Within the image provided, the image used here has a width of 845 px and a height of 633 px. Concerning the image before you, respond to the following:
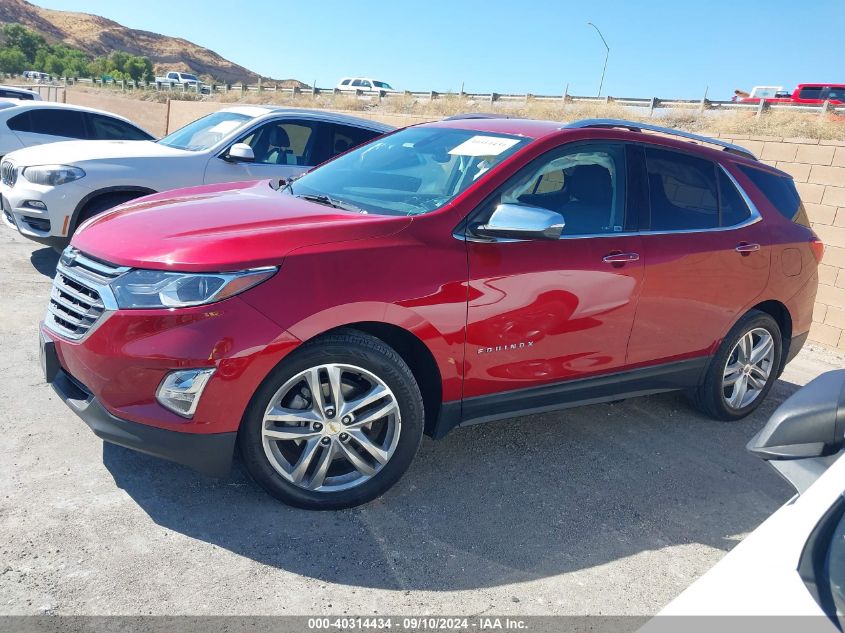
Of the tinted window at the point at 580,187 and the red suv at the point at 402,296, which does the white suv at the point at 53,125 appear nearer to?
the red suv at the point at 402,296

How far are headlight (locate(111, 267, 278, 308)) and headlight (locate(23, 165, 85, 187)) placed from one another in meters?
4.20

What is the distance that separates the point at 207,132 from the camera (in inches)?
299

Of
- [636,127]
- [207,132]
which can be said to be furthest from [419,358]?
[207,132]

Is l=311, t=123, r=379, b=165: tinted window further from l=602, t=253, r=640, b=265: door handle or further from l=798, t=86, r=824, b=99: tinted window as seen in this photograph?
l=798, t=86, r=824, b=99: tinted window

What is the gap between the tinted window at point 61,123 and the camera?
1034cm

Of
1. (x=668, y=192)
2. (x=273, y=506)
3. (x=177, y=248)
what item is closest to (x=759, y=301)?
(x=668, y=192)

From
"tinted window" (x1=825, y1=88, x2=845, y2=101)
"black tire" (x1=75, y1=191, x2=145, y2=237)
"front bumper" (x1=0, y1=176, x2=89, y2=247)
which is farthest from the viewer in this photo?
"tinted window" (x1=825, y1=88, x2=845, y2=101)

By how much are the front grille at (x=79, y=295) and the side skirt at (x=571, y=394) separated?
1.59 m

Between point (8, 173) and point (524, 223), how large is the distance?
19.2 ft

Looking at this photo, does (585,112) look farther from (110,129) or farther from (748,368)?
(748,368)

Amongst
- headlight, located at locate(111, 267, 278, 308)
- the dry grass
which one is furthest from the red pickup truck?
headlight, located at locate(111, 267, 278, 308)

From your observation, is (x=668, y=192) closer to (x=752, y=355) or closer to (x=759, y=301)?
(x=759, y=301)

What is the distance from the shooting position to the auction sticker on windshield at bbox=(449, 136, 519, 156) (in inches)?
148

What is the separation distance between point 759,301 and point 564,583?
8.75 ft
